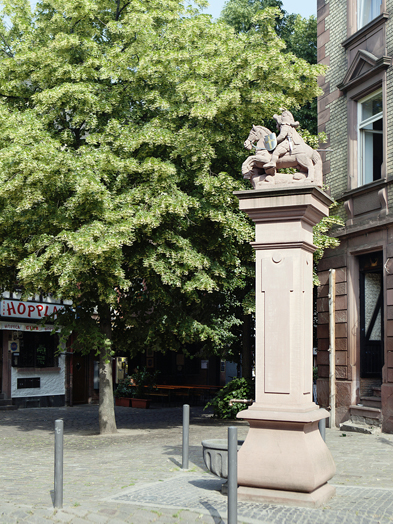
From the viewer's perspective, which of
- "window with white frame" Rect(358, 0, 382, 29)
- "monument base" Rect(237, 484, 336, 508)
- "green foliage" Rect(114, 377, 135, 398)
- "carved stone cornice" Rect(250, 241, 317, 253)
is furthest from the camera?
"green foliage" Rect(114, 377, 135, 398)

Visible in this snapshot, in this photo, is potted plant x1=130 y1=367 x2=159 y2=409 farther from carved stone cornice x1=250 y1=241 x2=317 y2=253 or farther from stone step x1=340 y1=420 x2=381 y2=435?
carved stone cornice x1=250 y1=241 x2=317 y2=253

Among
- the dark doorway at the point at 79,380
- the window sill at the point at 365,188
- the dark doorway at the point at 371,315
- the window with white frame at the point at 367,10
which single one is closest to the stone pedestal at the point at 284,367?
the window sill at the point at 365,188

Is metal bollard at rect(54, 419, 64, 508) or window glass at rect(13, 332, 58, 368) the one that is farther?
window glass at rect(13, 332, 58, 368)

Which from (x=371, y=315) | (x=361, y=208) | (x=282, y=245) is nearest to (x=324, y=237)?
(x=361, y=208)

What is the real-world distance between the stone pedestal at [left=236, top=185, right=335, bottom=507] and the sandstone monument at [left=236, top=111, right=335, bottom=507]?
0.03 ft

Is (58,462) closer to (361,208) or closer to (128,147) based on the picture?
(128,147)

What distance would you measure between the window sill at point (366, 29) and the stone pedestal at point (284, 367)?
9247mm

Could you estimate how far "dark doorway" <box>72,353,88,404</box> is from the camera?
87.2ft

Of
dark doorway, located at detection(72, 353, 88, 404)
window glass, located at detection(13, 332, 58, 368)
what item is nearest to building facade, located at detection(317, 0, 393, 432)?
window glass, located at detection(13, 332, 58, 368)

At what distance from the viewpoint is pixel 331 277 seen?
1612 centimetres

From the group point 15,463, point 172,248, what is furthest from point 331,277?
point 15,463

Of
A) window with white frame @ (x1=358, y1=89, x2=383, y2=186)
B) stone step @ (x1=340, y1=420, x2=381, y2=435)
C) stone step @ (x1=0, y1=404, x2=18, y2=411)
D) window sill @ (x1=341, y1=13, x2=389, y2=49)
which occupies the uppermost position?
window sill @ (x1=341, y1=13, x2=389, y2=49)

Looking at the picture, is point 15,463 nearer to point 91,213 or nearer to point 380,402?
point 91,213

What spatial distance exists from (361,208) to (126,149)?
5876mm
